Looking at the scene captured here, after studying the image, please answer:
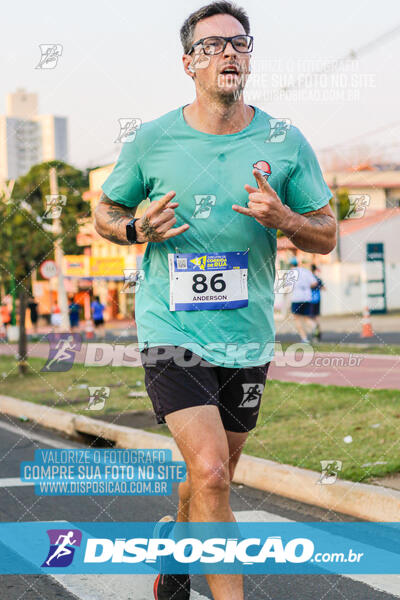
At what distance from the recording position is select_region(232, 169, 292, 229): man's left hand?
109 inches

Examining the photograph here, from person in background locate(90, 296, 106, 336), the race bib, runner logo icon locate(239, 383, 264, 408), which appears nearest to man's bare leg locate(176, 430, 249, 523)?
runner logo icon locate(239, 383, 264, 408)

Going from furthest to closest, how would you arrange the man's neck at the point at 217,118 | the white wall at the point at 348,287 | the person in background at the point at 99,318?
the white wall at the point at 348,287, the person in background at the point at 99,318, the man's neck at the point at 217,118

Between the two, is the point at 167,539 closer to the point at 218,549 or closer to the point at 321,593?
the point at 218,549

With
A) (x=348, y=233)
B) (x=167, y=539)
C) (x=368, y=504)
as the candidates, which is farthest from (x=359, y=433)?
(x=348, y=233)

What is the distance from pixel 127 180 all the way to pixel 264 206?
2.24 ft

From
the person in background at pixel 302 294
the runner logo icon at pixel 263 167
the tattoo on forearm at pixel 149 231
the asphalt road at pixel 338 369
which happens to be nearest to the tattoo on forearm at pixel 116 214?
the tattoo on forearm at pixel 149 231

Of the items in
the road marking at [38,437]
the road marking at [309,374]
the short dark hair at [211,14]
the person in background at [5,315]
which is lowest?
the person in background at [5,315]

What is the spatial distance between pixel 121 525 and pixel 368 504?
4.72 feet

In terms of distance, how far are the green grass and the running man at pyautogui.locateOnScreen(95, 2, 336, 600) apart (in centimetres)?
254

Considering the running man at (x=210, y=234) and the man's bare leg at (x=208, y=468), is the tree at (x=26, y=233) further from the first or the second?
the man's bare leg at (x=208, y=468)

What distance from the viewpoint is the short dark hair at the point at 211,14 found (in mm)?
3180

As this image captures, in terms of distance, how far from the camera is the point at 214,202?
300 centimetres

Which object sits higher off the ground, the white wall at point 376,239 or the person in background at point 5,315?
the white wall at point 376,239

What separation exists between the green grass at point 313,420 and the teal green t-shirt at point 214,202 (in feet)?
8.36
